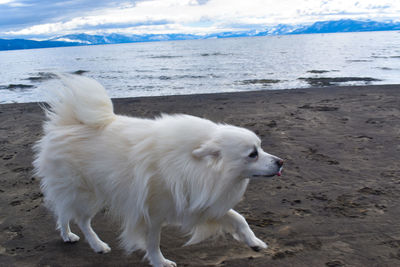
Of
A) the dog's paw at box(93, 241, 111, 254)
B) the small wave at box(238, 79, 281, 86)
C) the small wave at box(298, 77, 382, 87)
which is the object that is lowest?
the small wave at box(298, 77, 382, 87)

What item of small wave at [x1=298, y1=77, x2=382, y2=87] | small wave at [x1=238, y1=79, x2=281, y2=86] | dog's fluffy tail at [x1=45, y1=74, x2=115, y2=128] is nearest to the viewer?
dog's fluffy tail at [x1=45, y1=74, x2=115, y2=128]

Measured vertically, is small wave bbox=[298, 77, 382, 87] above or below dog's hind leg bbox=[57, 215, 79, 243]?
below

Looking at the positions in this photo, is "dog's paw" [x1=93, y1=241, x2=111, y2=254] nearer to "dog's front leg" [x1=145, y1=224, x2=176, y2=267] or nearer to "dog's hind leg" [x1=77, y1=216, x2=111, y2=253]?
"dog's hind leg" [x1=77, y1=216, x2=111, y2=253]

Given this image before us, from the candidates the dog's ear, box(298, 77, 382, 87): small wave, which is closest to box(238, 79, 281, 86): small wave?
box(298, 77, 382, 87): small wave

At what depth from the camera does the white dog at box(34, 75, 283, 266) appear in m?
2.60

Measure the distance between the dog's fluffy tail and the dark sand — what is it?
1.27m

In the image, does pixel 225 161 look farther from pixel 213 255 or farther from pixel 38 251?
pixel 38 251

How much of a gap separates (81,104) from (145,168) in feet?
2.95

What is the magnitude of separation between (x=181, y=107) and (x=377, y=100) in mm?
5583

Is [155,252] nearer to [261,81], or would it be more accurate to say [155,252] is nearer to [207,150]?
[207,150]

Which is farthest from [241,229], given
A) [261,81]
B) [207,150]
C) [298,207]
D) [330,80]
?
[261,81]

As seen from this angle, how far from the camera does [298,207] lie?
393 cm

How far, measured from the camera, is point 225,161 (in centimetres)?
259

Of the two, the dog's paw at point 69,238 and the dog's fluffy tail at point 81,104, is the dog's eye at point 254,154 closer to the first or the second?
the dog's fluffy tail at point 81,104
